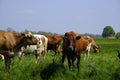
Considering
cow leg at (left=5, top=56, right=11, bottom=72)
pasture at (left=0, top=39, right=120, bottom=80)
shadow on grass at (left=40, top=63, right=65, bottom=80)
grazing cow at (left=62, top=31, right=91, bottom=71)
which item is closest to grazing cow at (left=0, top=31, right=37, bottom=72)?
cow leg at (left=5, top=56, right=11, bottom=72)

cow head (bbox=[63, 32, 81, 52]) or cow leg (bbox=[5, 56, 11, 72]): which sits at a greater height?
cow head (bbox=[63, 32, 81, 52])

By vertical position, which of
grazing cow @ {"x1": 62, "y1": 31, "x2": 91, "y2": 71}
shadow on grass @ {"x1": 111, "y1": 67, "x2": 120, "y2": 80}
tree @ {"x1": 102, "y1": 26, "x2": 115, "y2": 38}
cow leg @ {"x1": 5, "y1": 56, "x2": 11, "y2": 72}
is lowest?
tree @ {"x1": 102, "y1": 26, "x2": 115, "y2": 38}

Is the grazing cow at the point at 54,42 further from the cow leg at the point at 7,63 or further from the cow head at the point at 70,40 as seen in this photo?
the cow leg at the point at 7,63

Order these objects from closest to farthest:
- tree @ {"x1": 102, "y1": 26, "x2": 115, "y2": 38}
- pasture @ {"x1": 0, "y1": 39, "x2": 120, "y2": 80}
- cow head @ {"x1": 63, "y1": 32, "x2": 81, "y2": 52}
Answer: pasture @ {"x1": 0, "y1": 39, "x2": 120, "y2": 80}
cow head @ {"x1": 63, "y1": 32, "x2": 81, "y2": 52}
tree @ {"x1": 102, "y1": 26, "x2": 115, "y2": 38}

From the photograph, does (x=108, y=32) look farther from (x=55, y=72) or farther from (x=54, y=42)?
(x=55, y=72)

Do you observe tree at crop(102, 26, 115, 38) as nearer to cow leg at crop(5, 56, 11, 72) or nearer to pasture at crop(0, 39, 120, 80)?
pasture at crop(0, 39, 120, 80)

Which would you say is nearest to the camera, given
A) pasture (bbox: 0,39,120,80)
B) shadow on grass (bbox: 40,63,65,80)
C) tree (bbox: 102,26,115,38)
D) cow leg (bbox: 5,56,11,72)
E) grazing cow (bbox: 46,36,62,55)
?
pasture (bbox: 0,39,120,80)

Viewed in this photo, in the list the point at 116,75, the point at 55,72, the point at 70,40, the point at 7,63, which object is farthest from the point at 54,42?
the point at 116,75

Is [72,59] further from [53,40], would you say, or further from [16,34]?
[53,40]

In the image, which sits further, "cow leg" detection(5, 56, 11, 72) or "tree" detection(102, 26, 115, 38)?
"tree" detection(102, 26, 115, 38)

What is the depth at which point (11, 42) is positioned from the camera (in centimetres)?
1348

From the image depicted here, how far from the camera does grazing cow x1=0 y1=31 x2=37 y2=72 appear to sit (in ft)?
43.1

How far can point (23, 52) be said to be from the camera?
18.9 meters

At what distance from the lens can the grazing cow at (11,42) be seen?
13125 millimetres
